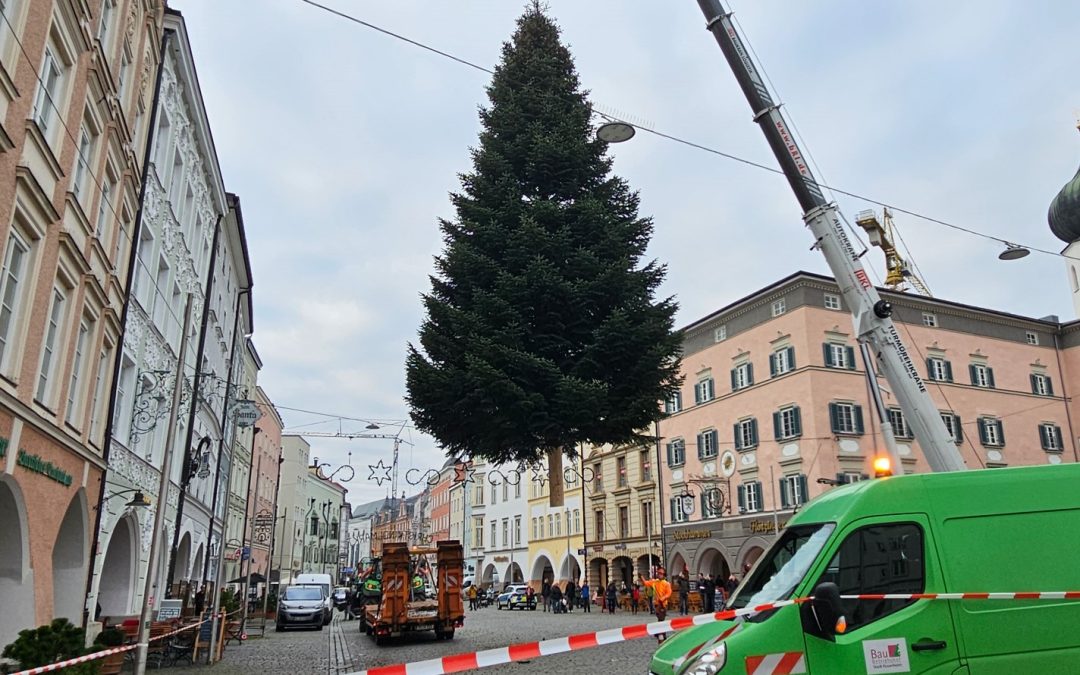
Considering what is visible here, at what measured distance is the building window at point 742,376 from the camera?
42.1 m

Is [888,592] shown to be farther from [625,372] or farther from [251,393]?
[251,393]

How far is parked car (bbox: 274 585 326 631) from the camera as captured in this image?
1194 inches

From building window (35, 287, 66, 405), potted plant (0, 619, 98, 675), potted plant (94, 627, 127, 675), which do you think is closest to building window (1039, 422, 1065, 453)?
potted plant (94, 627, 127, 675)

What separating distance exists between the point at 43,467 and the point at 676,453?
37289 millimetres

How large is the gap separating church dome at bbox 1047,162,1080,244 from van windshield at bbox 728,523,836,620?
175 feet

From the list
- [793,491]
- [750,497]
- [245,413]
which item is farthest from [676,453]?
[245,413]

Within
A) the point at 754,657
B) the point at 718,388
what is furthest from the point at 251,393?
the point at 754,657

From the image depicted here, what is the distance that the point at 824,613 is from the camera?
6156 mm

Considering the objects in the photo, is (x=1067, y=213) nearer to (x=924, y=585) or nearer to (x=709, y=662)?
(x=924, y=585)

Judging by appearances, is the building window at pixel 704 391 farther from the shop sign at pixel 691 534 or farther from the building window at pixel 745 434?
the shop sign at pixel 691 534

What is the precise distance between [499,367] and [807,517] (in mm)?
9146

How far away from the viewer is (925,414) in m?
11.9

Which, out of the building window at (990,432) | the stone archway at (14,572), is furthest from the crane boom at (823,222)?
the building window at (990,432)

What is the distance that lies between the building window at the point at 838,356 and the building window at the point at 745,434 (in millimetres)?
4753
